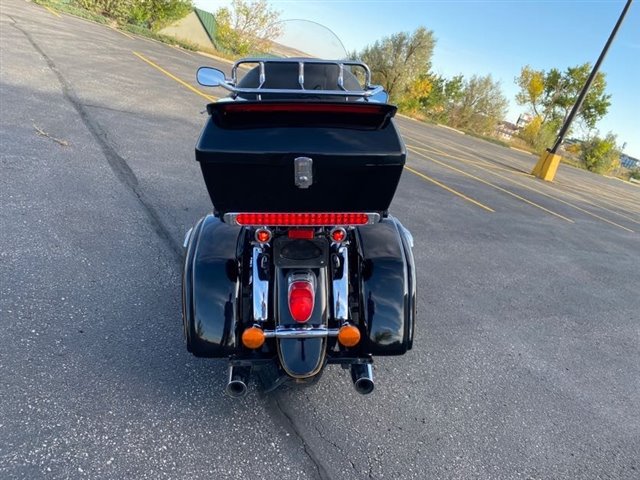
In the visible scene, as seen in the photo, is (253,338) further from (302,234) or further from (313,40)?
(313,40)

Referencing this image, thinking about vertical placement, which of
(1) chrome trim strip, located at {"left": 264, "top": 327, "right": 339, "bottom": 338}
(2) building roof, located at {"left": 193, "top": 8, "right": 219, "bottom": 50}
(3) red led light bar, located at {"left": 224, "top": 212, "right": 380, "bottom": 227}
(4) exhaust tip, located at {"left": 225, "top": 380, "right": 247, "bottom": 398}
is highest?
(2) building roof, located at {"left": 193, "top": 8, "right": 219, "bottom": 50}

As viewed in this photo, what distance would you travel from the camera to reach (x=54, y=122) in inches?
221

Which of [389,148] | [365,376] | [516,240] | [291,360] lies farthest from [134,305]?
[516,240]

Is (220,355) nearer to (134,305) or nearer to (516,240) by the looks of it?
(134,305)

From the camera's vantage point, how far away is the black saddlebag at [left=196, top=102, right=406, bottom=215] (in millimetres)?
1699

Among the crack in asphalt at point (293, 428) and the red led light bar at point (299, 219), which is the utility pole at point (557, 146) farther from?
the crack in asphalt at point (293, 428)

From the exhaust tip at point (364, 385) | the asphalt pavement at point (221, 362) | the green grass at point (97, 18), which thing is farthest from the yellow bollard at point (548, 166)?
the green grass at point (97, 18)

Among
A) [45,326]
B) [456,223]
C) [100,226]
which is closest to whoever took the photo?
[45,326]

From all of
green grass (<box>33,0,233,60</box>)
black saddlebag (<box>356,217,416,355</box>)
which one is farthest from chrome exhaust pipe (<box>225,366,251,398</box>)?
green grass (<box>33,0,233,60</box>)

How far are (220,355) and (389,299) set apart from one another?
0.89 meters

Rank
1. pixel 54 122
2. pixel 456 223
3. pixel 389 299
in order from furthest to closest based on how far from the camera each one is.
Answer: pixel 456 223
pixel 54 122
pixel 389 299

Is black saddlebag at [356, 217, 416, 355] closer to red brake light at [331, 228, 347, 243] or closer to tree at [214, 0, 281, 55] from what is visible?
red brake light at [331, 228, 347, 243]

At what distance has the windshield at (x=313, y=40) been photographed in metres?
3.77

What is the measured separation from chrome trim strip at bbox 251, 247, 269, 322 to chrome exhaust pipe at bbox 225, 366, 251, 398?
25cm
